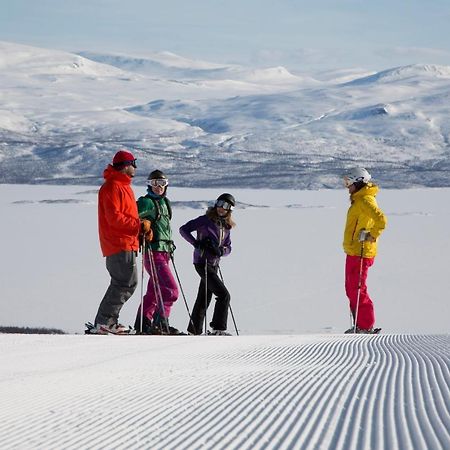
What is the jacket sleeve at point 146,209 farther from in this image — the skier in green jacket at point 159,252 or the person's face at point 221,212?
the person's face at point 221,212

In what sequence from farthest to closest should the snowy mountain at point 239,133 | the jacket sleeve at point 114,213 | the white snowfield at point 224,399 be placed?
1. the snowy mountain at point 239,133
2. the jacket sleeve at point 114,213
3. the white snowfield at point 224,399

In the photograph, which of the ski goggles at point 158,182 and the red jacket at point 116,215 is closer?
the red jacket at point 116,215

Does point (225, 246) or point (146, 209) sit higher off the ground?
point (146, 209)

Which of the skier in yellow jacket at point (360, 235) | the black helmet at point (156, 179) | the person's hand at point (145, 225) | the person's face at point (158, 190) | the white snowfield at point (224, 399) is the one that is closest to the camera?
the white snowfield at point (224, 399)

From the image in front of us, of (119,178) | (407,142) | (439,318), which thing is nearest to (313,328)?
(439,318)

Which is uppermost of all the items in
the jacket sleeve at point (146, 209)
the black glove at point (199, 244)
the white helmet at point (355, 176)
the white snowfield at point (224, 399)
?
the white helmet at point (355, 176)

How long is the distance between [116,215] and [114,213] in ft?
0.07

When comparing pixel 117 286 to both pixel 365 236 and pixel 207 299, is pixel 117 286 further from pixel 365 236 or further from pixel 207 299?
pixel 365 236

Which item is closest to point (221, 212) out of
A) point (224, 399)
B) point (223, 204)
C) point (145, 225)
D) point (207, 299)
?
point (223, 204)

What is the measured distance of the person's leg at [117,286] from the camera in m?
7.71

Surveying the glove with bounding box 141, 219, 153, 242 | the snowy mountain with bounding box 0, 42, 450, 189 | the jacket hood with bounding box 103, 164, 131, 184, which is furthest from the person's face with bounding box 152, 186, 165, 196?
the snowy mountain with bounding box 0, 42, 450, 189

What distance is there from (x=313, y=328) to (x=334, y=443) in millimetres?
9510

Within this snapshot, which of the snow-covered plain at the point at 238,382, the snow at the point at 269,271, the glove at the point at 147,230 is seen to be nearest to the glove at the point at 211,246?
the glove at the point at 147,230

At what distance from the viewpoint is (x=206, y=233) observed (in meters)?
8.58
